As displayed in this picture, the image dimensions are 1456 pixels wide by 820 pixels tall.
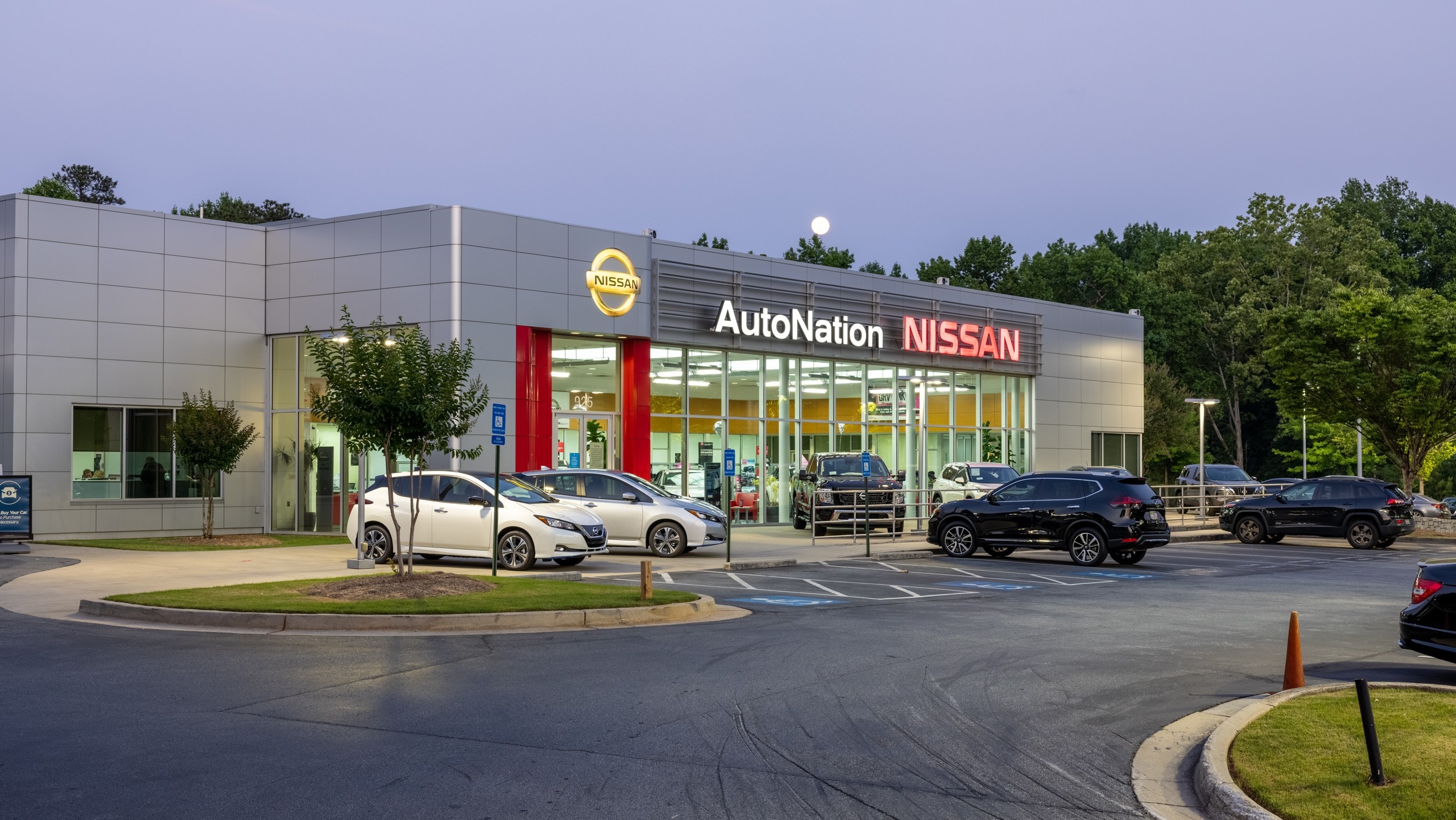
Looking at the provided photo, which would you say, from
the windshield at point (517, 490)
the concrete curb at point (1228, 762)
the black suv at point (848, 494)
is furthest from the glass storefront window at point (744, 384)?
the concrete curb at point (1228, 762)

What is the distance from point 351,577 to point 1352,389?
116 feet

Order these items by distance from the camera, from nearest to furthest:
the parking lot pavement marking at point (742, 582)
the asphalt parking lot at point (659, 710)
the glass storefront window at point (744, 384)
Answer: the asphalt parking lot at point (659, 710)
the parking lot pavement marking at point (742, 582)
the glass storefront window at point (744, 384)

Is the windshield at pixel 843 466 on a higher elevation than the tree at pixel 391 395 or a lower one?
lower

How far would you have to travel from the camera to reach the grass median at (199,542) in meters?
26.6

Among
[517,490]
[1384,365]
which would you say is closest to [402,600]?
[517,490]

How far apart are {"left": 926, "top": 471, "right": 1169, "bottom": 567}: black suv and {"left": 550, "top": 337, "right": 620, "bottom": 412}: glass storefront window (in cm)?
1029

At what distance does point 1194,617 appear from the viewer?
15875mm

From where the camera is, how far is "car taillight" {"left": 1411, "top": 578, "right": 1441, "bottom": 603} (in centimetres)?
1059

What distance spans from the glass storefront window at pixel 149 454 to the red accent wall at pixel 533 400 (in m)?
8.30

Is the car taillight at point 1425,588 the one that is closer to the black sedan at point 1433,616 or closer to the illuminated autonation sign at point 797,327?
the black sedan at point 1433,616

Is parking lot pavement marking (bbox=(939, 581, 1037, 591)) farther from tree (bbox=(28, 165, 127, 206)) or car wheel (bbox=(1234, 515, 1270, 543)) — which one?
tree (bbox=(28, 165, 127, 206))

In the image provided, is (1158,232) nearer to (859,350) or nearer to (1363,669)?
(859,350)

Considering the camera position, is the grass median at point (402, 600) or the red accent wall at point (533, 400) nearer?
the grass median at point (402, 600)

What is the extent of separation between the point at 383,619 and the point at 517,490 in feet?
26.8
